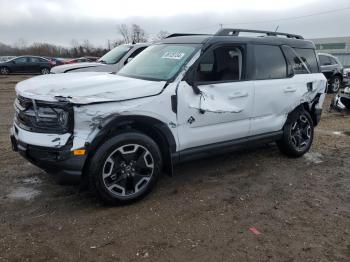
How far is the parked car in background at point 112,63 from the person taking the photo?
9664 millimetres

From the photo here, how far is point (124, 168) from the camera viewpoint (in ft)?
13.0

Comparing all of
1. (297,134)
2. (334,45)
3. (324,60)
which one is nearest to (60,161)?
(297,134)

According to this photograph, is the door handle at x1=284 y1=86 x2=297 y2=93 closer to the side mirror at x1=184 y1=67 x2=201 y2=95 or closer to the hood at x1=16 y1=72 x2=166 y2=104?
the side mirror at x1=184 y1=67 x2=201 y2=95

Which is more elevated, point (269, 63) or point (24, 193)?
point (269, 63)

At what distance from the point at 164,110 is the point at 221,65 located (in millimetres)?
1171

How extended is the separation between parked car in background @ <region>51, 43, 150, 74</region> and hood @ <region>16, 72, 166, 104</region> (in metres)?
5.42

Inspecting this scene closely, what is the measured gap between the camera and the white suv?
362cm

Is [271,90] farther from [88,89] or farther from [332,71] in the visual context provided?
[332,71]

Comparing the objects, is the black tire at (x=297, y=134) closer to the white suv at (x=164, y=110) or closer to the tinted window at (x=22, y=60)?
the white suv at (x=164, y=110)

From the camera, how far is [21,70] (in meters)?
24.4

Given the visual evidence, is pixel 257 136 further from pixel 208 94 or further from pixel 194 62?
pixel 194 62

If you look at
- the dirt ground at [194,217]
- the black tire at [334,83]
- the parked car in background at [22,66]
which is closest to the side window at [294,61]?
the dirt ground at [194,217]

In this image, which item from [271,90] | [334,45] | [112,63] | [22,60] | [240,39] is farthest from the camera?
[334,45]

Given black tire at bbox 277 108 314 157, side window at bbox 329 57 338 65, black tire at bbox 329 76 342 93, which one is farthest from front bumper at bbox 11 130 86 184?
side window at bbox 329 57 338 65
